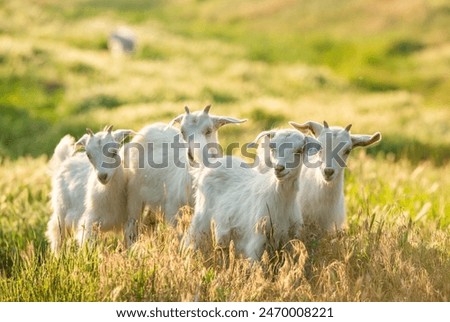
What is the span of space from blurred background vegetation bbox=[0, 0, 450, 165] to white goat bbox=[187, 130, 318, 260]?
10943 millimetres

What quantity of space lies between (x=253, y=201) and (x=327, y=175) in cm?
80

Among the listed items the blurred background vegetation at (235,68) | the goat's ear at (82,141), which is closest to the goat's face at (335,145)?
the goat's ear at (82,141)

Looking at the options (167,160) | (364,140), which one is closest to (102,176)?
(167,160)

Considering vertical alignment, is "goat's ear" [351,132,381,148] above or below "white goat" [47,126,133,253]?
above

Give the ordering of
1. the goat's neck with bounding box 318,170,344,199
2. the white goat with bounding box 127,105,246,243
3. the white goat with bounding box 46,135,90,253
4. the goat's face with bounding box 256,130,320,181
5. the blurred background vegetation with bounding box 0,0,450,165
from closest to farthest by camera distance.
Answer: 1. the goat's face with bounding box 256,130,320,181
2. the goat's neck with bounding box 318,170,344,199
3. the white goat with bounding box 127,105,246,243
4. the white goat with bounding box 46,135,90,253
5. the blurred background vegetation with bounding box 0,0,450,165

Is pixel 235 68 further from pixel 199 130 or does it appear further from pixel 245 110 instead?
pixel 199 130

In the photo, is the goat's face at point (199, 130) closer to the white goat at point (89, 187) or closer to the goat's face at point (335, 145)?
the white goat at point (89, 187)

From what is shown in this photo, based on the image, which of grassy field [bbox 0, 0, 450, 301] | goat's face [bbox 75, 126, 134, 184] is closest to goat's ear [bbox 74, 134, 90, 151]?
goat's face [bbox 75, 126, 134, 184]

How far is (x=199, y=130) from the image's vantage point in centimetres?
954

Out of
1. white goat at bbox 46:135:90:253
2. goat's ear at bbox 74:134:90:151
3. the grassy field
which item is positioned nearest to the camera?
the grassy field

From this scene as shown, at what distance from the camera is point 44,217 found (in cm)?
1266

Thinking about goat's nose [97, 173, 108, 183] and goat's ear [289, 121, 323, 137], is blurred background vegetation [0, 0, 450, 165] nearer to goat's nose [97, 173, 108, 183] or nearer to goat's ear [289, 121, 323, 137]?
goat's nose [97, 173, 108, 183]

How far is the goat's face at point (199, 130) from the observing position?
9.45 metres

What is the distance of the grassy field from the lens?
775cm
